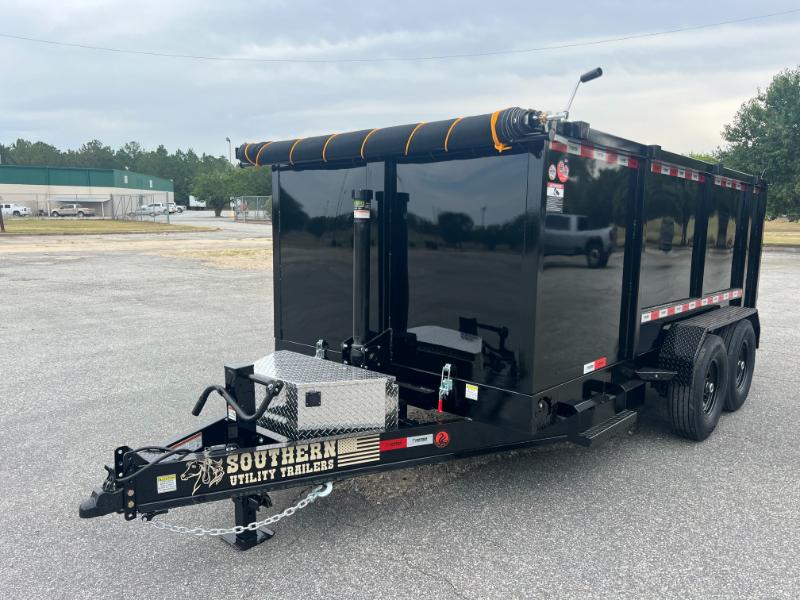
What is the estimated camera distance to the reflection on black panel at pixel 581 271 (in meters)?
3.45

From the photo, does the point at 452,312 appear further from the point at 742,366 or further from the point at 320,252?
the point at 742,366

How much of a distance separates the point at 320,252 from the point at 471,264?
1.30 m

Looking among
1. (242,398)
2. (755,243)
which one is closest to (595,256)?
(242,398)

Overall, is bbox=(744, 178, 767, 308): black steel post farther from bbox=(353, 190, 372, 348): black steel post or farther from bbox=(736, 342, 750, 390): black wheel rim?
bbox=(353, 190, 372, 348): black steel post

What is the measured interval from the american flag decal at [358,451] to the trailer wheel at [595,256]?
1.69m

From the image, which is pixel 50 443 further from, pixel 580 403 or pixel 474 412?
pixel 580 403

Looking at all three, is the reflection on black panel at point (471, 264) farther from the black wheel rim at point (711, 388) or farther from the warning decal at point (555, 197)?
the black wheel rim at point (711, 388)

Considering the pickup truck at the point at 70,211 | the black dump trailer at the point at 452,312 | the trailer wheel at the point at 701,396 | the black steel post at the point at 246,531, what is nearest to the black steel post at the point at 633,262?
the black dump trailer at the point at 452,312

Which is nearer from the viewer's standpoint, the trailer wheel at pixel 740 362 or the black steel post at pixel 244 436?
the black steel post at pixel 244 436

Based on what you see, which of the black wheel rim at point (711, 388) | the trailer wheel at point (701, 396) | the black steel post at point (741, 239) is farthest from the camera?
the black steel post at point (741, 239)

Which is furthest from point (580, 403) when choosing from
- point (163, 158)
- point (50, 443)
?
point (163, 158)

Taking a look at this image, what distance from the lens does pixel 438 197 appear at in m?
3.71

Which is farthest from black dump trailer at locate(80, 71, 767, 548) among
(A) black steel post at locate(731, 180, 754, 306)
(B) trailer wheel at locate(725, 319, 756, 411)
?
(A) black steel post at locate(731, 180, 754, 306)

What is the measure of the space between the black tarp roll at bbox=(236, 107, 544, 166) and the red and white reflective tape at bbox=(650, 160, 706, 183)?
1685mm
